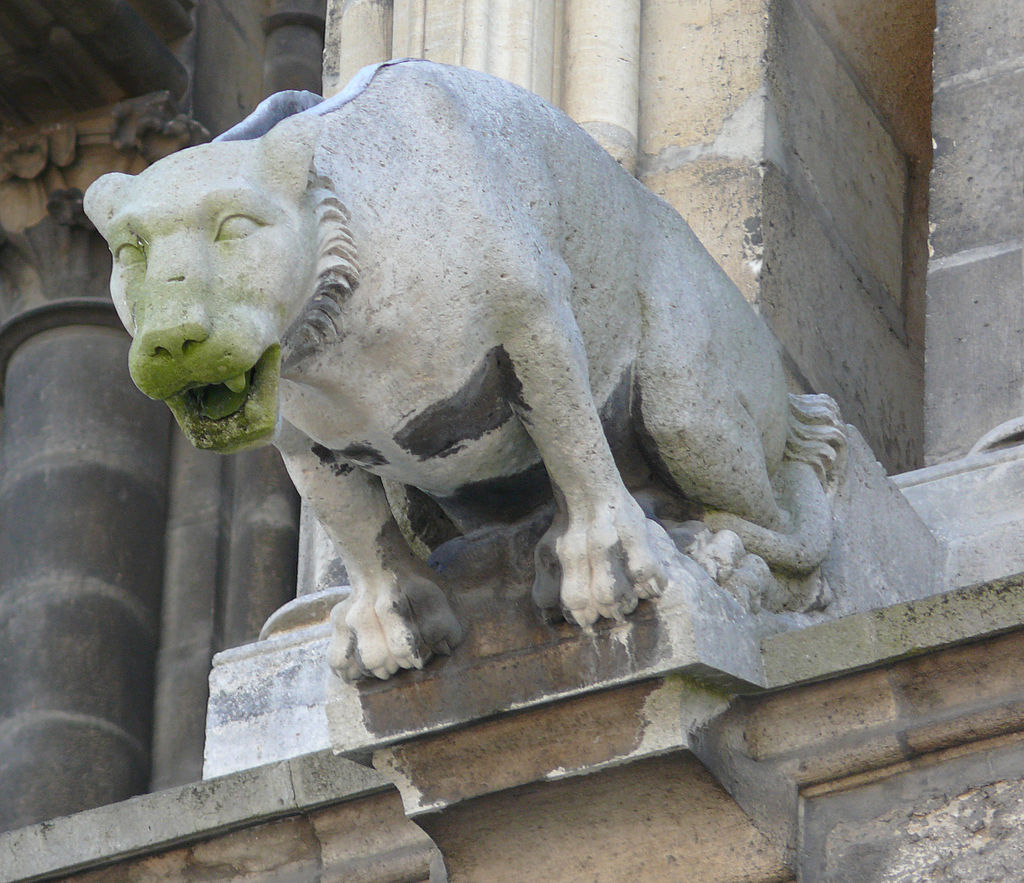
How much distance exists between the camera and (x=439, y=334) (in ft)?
12.3

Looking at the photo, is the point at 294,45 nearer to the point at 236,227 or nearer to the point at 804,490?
the point at 804,490

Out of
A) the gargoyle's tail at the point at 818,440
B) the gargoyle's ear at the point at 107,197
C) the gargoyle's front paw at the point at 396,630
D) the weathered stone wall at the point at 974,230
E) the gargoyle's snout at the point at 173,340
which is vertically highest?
the weathered stone wall at the point at 974,230

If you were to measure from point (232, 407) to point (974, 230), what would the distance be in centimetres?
Answer: 214

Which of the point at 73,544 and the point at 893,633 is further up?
the point at 73,544

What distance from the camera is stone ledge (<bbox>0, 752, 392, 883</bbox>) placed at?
14.4 feet

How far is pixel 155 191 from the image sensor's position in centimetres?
362

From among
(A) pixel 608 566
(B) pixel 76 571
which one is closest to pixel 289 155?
(A) pixel 608 566

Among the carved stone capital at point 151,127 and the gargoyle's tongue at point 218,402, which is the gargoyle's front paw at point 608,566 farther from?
the carved stone capital at point 151,127

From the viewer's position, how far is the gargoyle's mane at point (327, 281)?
366 cm

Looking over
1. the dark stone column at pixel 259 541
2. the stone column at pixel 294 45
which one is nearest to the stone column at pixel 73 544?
the dark stone column at pixel 259 541

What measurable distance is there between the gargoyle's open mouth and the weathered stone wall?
6.25ft

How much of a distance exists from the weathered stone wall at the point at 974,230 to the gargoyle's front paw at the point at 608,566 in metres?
1.40

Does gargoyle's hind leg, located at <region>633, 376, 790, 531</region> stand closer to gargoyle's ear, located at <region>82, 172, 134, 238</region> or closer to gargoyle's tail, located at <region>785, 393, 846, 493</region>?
gargoyle's tail, located at <region>785, 393, 846, 493</region>

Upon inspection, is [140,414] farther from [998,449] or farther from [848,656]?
[848,656]
